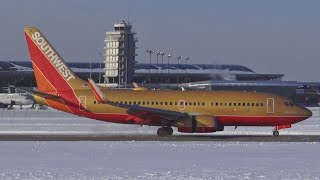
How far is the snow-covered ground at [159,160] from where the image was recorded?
22.7m

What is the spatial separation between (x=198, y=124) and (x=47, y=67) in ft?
30.1

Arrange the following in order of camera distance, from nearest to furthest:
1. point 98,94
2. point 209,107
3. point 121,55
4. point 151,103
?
point 98,94
point 209,107
point 151,103
point 121,55

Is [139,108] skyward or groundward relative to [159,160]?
skyward

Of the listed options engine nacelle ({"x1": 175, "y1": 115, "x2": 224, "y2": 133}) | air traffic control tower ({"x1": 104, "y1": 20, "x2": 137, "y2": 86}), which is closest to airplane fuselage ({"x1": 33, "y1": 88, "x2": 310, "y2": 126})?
engine nacelle ({"x1": 175, "y1": 115, "x2": 224, "y2": 133})

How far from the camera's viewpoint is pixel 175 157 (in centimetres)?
2836

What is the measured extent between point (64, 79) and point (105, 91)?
94.6 inches

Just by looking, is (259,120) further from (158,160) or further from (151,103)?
(158,160)

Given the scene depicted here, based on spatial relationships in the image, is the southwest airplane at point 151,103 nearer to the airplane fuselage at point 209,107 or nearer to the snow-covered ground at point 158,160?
the airplane fuselage at point 209,107

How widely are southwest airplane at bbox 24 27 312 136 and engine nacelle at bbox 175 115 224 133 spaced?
0.35 m

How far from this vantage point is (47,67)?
149ft

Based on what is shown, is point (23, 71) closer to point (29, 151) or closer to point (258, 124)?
point (258, 124)

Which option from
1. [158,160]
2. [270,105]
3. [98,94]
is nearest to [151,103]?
[98,94]

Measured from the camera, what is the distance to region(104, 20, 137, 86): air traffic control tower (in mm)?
188875

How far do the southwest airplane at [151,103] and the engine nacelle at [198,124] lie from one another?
348mm
